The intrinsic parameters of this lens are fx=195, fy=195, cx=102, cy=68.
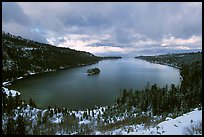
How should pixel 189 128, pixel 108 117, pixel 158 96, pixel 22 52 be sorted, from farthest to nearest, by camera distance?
1. pixel 22 52
2. pixel 158 96
3. pixel 108 117
4. pixel 189 128

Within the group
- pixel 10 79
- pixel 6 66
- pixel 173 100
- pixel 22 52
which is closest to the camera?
pixel 173 100

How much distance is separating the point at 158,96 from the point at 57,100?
18.1m

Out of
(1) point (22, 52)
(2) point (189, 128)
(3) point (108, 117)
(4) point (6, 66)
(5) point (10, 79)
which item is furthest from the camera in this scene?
(1) point (22, 52)

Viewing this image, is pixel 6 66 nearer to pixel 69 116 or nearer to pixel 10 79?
pixel 10 79

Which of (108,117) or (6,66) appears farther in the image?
(6,66)

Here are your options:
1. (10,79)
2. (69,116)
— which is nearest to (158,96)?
(69,116)

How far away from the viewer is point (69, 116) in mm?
22047

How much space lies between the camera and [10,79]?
6650cm

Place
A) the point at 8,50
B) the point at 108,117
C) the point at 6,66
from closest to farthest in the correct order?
the point at 108,117 → the point at 6,66 → the point at 8,50

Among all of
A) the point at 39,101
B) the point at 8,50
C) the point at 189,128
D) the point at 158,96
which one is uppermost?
the point at 8,50

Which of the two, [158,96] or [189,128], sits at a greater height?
[189,128]

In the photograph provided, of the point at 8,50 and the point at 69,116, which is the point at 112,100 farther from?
the point at 8,50

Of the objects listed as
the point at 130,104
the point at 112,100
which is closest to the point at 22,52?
the point at 112,100

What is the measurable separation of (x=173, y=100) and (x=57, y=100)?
2019cm
